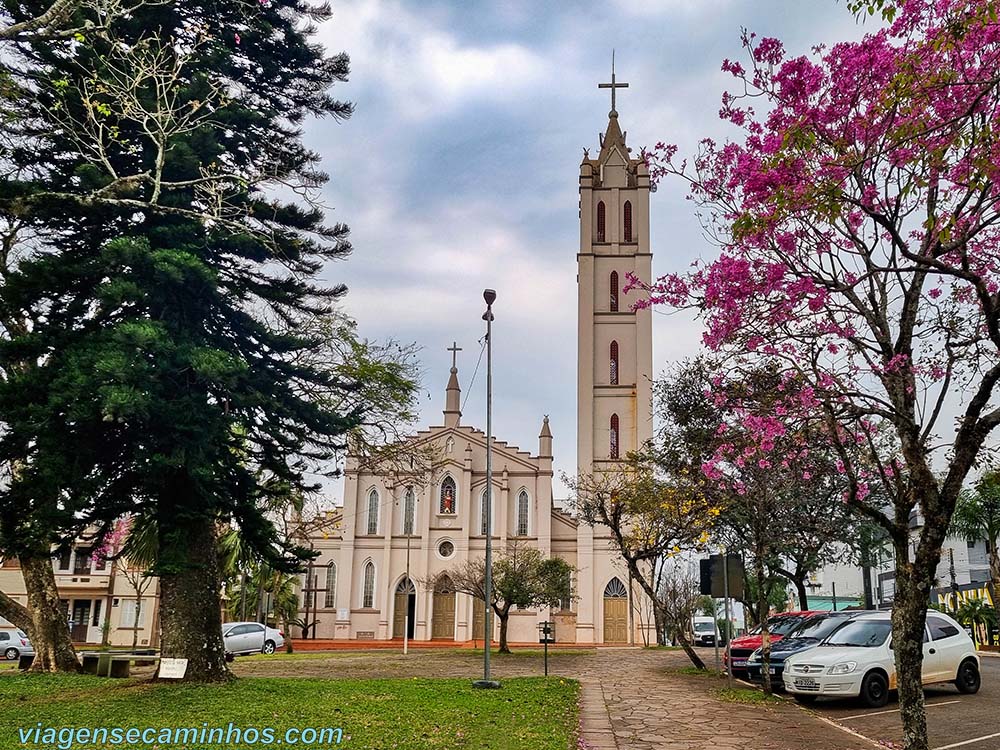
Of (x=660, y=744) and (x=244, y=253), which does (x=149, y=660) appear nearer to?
(x=244, y=253)

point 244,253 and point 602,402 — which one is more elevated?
point 602,402

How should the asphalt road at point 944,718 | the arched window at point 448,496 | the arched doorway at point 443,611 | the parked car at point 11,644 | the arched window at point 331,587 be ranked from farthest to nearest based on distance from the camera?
the arched window at point 448,496 < the arched window at point 331,587 < the arched doorway at point 443,611 < the parked car at point 11,644 < the asphalt road at point 944,718

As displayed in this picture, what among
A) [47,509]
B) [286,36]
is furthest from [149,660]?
[286,36]

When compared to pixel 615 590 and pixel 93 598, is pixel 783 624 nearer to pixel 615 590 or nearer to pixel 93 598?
pixel 615 590

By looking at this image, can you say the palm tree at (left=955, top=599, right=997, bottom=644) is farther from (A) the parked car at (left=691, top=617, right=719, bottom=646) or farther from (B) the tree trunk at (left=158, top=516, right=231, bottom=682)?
(B) the tree trunk at (left=158, top=516, right=231, bottom=682)

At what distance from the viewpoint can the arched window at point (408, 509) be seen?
4647 centimetres

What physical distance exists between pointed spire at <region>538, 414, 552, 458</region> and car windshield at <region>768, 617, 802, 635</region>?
85.4 ft

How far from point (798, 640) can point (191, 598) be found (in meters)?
11.5

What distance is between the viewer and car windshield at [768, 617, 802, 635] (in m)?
19.6

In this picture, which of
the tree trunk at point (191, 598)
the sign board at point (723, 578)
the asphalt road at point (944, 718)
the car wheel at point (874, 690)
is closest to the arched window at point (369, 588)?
the tree trunk at point (191, 598)

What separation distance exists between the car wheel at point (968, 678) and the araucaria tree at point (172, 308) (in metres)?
11.4

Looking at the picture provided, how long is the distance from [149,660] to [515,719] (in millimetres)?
11937

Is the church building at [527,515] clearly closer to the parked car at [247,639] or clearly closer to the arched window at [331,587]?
the arched window at [331,587]

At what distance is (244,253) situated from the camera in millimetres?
15000
